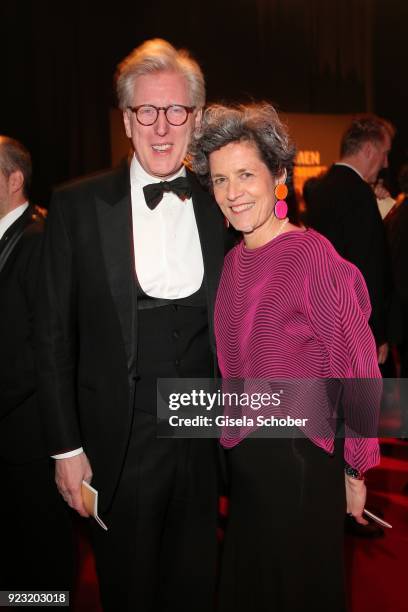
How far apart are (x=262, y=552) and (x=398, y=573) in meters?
1.37

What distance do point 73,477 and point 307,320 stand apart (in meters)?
0.87

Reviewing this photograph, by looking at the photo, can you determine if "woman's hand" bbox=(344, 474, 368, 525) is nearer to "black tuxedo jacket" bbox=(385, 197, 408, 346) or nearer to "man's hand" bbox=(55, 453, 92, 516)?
"man's hand" bbox=(55, 453, 92, 516)

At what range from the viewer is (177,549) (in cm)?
212

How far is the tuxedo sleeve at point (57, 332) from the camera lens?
1.97 m

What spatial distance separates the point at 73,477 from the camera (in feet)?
6.59

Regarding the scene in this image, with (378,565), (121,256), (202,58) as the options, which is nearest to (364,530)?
(378,565)

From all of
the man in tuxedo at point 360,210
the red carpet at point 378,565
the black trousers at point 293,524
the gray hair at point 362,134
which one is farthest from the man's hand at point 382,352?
the black trousers at point 293,524

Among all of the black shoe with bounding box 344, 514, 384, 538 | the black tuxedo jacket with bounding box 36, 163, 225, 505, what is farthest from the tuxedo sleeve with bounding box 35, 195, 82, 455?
the black shoe with bounding box 344, 514, 384, 538

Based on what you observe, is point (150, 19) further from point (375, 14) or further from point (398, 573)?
point (398, 573)

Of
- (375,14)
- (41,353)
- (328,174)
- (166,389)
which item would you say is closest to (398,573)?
(166,389)

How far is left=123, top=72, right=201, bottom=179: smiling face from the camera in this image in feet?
6.70

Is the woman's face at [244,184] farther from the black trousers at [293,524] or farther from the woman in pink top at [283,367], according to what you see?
the black trousers at [293,524]

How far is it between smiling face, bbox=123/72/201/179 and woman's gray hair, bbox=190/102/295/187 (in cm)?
19

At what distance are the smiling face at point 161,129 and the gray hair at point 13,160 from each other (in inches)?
37.4
